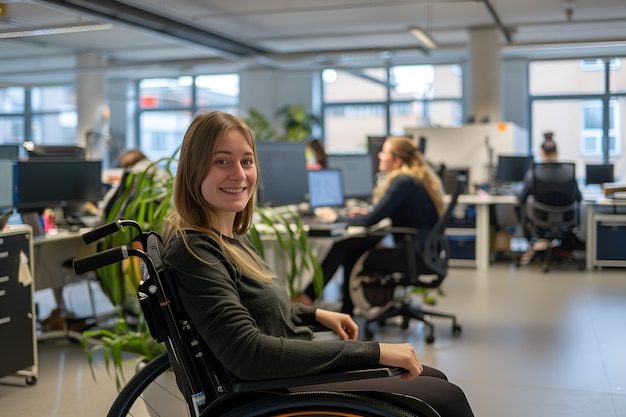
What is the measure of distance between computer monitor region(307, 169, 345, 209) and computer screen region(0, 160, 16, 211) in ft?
6.38

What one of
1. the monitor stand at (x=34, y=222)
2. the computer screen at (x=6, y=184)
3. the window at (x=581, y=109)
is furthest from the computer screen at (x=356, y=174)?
the window at (x=581, y=109)

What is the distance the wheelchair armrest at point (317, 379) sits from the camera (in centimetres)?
163

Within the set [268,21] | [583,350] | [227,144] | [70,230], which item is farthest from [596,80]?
[227,144]

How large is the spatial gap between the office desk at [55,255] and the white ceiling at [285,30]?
3.34 meters

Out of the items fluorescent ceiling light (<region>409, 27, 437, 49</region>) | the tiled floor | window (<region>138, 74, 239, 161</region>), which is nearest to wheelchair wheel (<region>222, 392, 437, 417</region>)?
the tiled floor

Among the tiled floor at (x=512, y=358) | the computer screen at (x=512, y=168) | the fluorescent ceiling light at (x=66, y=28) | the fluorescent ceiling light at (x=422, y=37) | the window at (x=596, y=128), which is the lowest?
the tiled floor at (x=512, y=358)

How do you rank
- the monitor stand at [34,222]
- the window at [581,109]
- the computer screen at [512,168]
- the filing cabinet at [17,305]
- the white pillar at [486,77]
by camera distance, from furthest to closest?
the window at [581,109], the white pillar at [486,77], the computer screen at [512,168], the monitor stand at [34,222], the filing cabinet at [17,305]

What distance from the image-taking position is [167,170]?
3.16 m

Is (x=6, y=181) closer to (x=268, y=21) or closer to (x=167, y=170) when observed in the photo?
(x=167, y=170)

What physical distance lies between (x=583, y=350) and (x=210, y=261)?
3326 millimetres

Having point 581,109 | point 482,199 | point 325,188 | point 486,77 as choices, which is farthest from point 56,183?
point 581,109

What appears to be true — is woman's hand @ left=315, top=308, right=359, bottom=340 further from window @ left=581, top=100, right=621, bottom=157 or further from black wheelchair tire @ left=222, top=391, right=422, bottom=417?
window @ left=581, top=100, right=621, bottom=157

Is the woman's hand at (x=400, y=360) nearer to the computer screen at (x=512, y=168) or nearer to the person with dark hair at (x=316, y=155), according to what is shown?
the person with dark hair at (x=316, y=155)

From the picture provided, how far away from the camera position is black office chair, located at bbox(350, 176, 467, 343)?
4.58 meters
